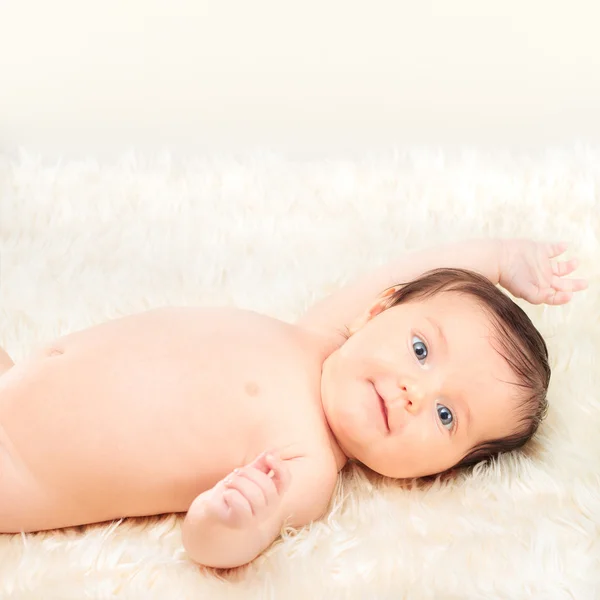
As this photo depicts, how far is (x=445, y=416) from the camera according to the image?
1302mm

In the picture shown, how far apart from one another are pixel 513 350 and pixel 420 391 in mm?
161

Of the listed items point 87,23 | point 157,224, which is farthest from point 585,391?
point 87,23

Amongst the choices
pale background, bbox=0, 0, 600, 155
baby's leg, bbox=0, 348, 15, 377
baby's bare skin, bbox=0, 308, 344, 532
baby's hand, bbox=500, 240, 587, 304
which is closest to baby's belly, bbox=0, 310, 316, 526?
baby's bare skin, bbox=0, 308, 344, 532

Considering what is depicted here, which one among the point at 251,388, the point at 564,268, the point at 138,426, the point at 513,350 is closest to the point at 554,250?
the point at 564,268

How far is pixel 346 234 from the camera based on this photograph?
1.84 metres

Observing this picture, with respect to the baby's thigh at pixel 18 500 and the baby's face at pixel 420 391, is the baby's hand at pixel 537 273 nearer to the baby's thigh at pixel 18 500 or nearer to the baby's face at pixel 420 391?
the baby's face at pixel 420 391

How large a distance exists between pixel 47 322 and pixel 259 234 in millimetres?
440

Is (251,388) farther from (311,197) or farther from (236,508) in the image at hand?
(311,197)

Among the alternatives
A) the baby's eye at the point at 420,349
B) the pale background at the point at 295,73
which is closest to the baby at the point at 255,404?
the baby's eye at the point at 420,349

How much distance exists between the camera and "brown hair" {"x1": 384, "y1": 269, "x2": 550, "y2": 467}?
4.37 feet

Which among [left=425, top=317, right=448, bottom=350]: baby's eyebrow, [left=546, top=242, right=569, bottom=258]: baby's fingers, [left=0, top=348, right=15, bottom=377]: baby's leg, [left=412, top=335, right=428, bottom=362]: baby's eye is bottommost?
[left=0, top=348, right=15, bottom=377]: baby's leg

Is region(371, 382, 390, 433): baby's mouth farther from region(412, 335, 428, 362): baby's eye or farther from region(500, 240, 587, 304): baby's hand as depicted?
region(500, 240, 587, 304): baby's hand

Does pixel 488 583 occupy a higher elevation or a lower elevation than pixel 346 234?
lower

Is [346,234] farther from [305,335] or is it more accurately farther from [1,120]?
[1,120]
